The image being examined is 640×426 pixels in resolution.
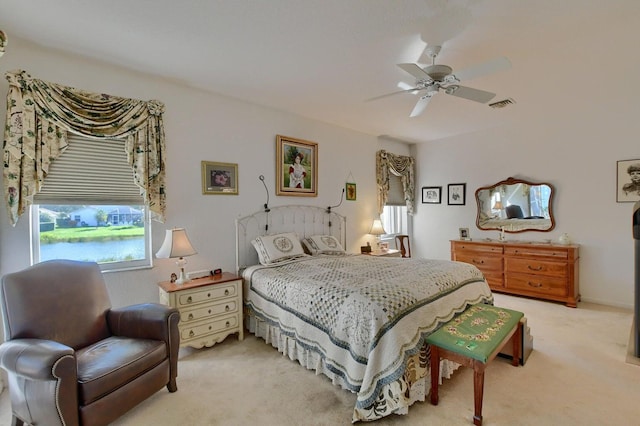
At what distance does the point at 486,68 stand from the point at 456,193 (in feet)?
12.6

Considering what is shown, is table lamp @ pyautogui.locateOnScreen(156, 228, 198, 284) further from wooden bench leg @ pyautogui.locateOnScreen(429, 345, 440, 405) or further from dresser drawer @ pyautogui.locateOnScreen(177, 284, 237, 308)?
wooden bench leg @ pyautogui.locateOnScreen(429, 345, 440, 405)

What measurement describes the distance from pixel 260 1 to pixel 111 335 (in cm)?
268

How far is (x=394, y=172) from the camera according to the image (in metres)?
5.84

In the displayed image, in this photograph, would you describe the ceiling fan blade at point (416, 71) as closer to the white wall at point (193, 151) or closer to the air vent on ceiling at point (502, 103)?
the air vent on ceiling at point (502, 103)

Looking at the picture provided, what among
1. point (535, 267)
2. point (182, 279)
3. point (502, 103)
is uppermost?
point (502, 103)

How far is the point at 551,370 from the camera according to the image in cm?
254

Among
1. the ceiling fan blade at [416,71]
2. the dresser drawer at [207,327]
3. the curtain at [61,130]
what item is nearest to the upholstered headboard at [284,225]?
the dresser drawer at [207,327]

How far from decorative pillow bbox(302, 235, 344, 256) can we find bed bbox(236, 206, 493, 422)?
0.26m

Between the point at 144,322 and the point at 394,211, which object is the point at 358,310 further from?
the point at 394,211

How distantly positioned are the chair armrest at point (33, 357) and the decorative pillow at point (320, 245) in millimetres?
2715

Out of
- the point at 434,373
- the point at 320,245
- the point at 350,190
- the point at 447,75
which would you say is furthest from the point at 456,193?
Answer: the point at 434,373

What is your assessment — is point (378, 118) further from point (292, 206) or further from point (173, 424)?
point (173, 424)

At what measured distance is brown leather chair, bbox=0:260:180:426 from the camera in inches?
63.9

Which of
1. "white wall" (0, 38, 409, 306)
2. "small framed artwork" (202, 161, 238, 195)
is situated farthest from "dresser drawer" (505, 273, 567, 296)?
"small framed artwork" (202, 161, 238, 195)
